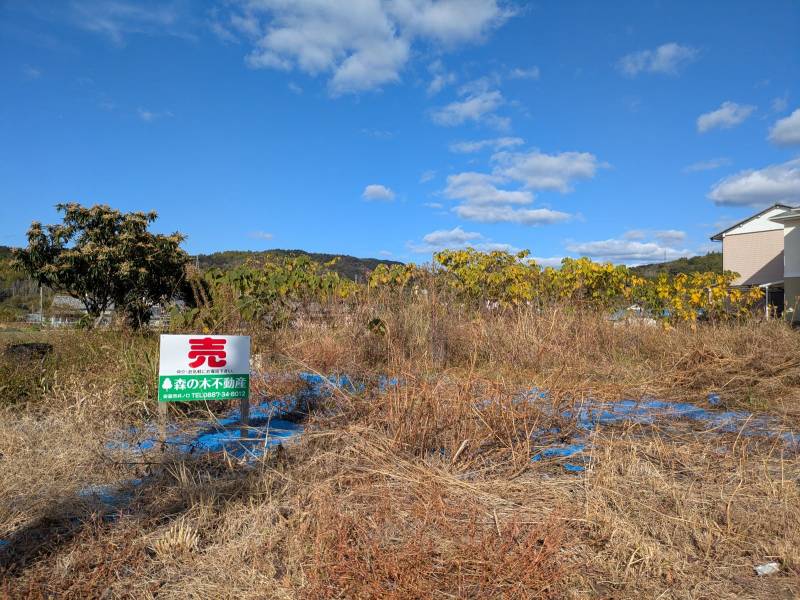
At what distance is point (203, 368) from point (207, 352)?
119mm

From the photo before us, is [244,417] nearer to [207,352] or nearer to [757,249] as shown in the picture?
[207,352]

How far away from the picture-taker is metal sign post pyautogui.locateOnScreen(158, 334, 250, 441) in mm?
4047

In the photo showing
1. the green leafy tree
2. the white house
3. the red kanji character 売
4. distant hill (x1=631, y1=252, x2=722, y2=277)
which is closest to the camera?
the red kanji character 売

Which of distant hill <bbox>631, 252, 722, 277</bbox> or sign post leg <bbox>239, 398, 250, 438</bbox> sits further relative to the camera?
distant hill <bbox>631, 252, 722, 277</bbox>

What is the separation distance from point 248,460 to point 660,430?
10.3 ft

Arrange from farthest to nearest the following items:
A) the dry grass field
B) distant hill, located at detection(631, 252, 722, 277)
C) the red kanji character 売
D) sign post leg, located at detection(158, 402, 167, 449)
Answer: distant hill, located at detection(631, 252, 722, 277) < the red kanji character 売 < sign post leg, located at detection(158, 402, 167, 449) < the dry grass field

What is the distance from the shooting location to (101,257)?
48.5 ft

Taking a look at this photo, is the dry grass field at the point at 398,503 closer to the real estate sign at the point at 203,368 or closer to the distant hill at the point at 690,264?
the real estate sign at the point at 203,368

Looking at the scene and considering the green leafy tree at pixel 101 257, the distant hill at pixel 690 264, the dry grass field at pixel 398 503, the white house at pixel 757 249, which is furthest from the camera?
the distant hill at pixel 690 264

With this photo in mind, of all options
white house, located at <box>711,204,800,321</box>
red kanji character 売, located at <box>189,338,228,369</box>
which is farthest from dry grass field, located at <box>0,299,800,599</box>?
white house, located at <box>711,204,800,321</box>

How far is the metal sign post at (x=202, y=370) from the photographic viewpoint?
4.05m

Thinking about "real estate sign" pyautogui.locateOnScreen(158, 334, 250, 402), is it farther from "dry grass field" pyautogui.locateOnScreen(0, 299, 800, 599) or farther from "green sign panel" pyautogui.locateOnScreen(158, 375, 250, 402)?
"dry grass field" pyautogui.locateOnScreen(0, 299, 800, 599)

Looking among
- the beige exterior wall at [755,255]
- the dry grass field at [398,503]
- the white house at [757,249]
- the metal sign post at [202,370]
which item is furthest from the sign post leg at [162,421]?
the beige exterior wall at [755,255]

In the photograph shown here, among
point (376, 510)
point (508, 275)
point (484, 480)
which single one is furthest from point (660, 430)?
point (508, 275)
